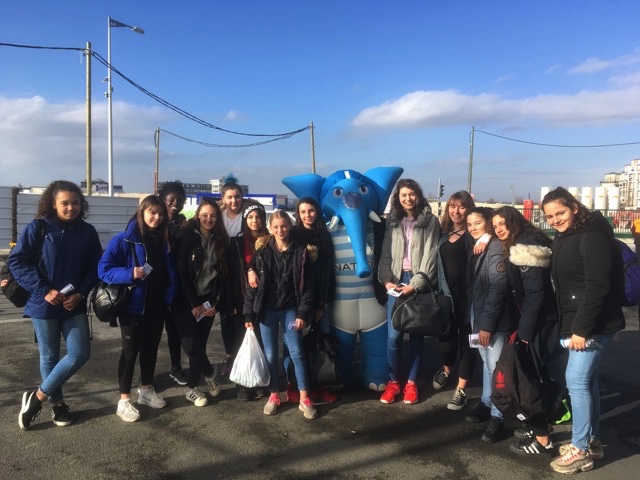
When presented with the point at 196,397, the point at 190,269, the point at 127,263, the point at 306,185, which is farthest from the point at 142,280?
the point at 306,185

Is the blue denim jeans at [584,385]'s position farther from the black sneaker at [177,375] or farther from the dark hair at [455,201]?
the black sneaker at [177,375]

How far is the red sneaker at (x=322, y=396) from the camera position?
4.09 metres

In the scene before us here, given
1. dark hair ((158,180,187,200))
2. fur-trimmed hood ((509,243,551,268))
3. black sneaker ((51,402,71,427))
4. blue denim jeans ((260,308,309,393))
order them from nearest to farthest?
fur-trimmed hood ((509,243,551,268))
black sneaker ((51,402,71,427))
blue denim jeans ((260,308,309,393))
dark hair ((158,180,187,200))

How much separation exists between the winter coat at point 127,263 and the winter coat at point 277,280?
2.46ft

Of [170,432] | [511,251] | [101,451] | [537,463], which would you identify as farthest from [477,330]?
[101,451]

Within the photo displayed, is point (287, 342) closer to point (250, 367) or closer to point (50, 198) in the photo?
point (250, 367)

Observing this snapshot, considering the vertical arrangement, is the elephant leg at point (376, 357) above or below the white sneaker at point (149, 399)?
above

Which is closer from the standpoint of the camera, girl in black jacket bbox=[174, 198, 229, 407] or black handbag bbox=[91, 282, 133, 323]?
black handbag bbox=[91, 282, 133, 323]

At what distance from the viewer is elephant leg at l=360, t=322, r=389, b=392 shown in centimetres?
417

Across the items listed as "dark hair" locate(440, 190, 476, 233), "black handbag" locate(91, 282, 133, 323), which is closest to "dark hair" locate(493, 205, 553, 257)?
"dark hair" locate(440, 190, 476, 233)

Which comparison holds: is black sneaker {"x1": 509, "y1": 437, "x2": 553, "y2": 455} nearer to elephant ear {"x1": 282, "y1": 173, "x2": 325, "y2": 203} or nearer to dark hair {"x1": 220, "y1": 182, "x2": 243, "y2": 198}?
elephant ear {"x1": 282, "y1": 173, "x2": 325, "y2": 203}

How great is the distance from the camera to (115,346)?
18.2 feet

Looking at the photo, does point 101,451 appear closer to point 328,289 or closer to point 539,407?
point 328,289

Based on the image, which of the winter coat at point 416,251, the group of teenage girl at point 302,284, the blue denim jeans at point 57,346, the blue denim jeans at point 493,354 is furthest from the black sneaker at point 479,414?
the blue denim jeans at point 57,346
